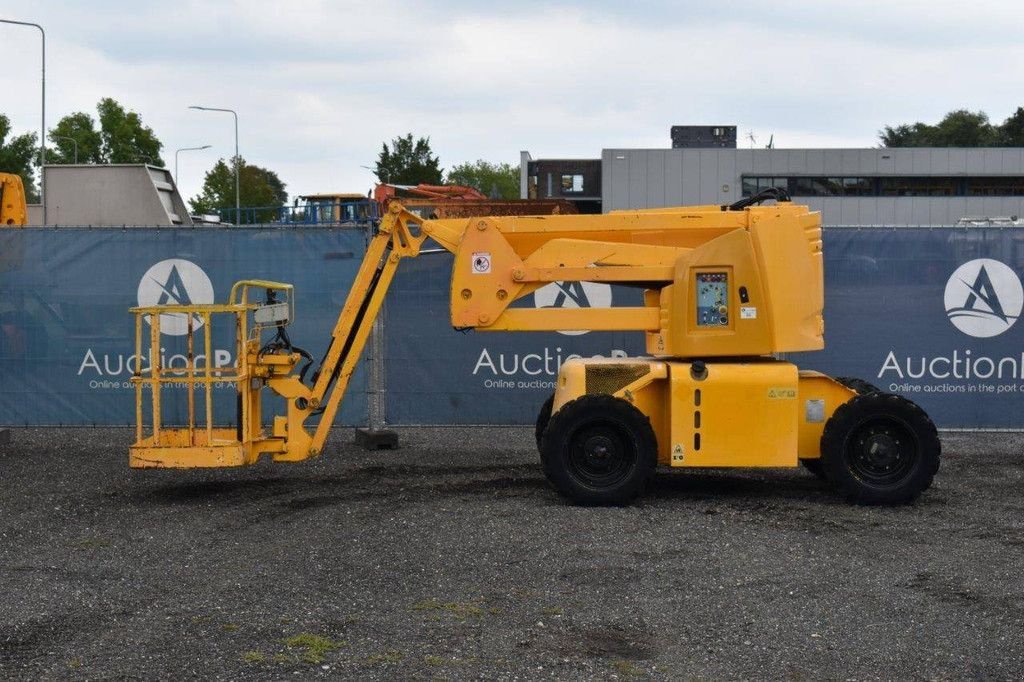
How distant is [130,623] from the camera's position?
718cm

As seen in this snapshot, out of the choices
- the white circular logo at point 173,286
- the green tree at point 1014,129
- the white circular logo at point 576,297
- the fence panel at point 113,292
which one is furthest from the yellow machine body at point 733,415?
the green tree at point 1014,129

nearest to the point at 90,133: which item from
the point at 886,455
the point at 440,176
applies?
the point at 440,176

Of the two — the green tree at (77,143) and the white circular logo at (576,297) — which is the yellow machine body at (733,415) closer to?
the white circular logo at (576,297)

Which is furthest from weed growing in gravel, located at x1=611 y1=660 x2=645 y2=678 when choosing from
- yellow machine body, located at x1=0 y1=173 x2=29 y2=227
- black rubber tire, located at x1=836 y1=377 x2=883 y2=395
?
yellow machine body, located at x1=0 y1=173 x2=29 y2=227

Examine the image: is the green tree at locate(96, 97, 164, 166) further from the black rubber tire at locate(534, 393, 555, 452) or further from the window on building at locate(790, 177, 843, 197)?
the black rubber tire at locate(534, 393, 555, 452)

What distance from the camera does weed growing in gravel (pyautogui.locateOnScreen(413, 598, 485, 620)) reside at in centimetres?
733

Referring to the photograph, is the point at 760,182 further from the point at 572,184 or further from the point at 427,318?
the point at 427,318


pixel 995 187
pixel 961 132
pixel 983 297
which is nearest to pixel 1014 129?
pixel 961 132

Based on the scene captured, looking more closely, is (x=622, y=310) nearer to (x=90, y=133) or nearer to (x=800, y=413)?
(x=800, y=413)

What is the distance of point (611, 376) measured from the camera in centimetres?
1084

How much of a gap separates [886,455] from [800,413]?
2.59 feet

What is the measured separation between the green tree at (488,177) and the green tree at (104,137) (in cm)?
4764

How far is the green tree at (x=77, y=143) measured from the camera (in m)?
79.6

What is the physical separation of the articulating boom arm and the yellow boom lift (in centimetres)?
1
